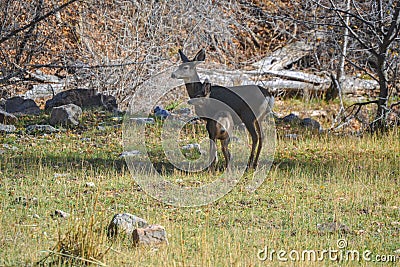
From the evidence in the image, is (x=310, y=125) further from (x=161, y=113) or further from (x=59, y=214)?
(x=59, y=214)

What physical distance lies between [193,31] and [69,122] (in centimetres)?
540

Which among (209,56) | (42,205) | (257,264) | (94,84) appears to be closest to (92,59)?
(94,84)

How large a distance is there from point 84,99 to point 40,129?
106 inches

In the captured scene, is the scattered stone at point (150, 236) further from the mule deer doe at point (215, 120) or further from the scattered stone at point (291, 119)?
the scattered stone at point (291, 119)

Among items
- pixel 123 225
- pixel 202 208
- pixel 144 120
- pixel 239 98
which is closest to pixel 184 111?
pixel 144 120

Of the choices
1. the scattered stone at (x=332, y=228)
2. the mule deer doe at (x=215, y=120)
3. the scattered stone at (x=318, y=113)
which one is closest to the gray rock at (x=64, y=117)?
the mule deer doe at (x=215, y=120)

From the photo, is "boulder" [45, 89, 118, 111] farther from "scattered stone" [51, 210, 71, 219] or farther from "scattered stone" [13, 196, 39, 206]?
"scattered stone" [51, 210, 71, 219]

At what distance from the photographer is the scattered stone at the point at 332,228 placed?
7169mm

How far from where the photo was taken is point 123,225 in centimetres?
653
